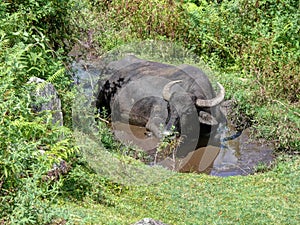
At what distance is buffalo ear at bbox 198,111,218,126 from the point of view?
907cm

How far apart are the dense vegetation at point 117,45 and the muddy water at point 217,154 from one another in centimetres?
26

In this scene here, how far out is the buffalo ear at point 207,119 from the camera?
29.8ft

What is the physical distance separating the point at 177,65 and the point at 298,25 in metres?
2.33

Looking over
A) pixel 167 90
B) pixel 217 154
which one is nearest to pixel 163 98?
pixel 167 90

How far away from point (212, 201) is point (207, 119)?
2821 mm

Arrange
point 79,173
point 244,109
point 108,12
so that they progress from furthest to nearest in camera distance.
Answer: point 108,12 < point 244,109 < point 79,173

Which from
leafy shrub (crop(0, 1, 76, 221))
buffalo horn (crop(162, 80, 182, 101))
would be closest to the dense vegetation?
leafy shrub (crop(0, 1, 76, 221))

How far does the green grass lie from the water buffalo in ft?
5.22

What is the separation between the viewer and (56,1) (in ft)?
22.9

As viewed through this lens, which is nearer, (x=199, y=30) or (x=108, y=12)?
(x=199, y=30)

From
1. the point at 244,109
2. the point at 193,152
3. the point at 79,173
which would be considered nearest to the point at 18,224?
the point at 79,173

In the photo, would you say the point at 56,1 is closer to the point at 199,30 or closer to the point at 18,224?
the point at 18,224

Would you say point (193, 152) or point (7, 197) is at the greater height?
point (7, 197)

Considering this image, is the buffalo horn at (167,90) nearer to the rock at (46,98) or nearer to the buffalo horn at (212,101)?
the buffalo horn at (212,101)
